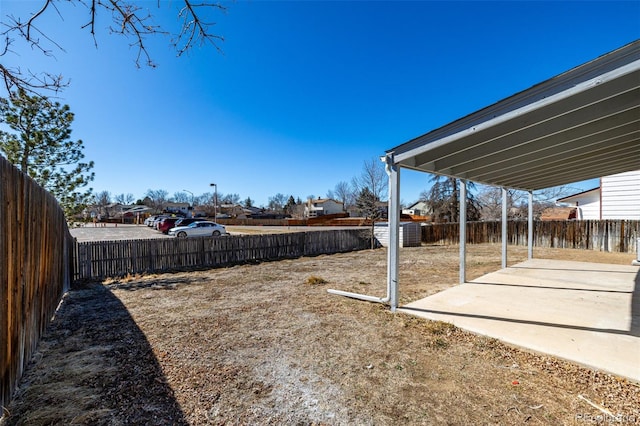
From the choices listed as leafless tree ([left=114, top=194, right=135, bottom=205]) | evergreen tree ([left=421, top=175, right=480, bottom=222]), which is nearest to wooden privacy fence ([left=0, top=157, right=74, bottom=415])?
evergreen tree ([left=421, top=175, right=480, bottom=222])

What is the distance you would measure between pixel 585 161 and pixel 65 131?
488 inches

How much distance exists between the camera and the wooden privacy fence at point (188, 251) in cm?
759

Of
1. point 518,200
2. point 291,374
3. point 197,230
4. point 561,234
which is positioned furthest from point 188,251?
point 518,200

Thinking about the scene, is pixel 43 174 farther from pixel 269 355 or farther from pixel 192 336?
pixel 269 355

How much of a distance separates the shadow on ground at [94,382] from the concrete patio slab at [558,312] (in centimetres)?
357

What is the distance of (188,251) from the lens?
927 cm

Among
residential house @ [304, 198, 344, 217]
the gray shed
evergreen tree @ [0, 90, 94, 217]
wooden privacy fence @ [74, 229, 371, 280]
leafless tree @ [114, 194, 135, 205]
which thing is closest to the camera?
evergreen tree @ [0, 90, 94, 217]

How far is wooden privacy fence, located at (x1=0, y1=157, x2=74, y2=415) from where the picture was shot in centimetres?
214

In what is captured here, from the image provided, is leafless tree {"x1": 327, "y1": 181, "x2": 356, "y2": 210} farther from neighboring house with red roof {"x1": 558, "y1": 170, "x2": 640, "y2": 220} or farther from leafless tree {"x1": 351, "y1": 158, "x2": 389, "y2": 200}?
neighboring house with red roof {"x1": 558, "y1": 170, "x2": 640, "y2": 220}

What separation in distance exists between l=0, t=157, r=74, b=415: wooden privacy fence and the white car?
46.3ft

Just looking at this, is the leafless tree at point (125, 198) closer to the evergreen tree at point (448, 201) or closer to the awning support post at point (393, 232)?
the evergreen tree at point (448, 201)

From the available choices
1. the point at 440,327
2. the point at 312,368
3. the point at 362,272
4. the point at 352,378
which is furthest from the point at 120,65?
the point at 362,272

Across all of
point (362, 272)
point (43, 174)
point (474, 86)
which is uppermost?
point (474, 86)

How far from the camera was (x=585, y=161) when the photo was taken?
6332mm
